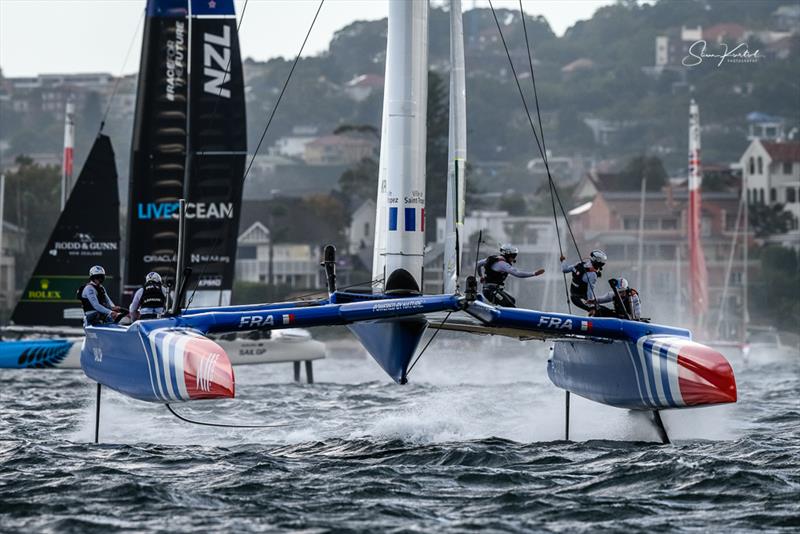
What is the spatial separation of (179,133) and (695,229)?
17031mm

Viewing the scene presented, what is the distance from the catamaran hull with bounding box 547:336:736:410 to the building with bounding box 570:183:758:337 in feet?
108

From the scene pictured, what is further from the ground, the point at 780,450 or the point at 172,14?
the point at 172,14

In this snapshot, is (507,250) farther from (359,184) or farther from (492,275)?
(359,184)

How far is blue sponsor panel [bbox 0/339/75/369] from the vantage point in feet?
59.4

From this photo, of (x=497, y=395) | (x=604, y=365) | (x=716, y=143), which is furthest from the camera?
(x=716, y=143)

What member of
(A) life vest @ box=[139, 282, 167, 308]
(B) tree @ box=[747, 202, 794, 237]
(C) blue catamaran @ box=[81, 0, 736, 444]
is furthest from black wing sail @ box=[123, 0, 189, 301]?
(B) tree @ box=[747, 202, 794, 237]

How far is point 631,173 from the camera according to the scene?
6775 cm

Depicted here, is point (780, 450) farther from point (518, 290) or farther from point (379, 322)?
point (518, 290)

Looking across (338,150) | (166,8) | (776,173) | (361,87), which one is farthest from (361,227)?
(361,87)

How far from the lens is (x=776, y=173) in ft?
203

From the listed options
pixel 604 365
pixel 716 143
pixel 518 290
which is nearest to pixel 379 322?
pixel 604 365

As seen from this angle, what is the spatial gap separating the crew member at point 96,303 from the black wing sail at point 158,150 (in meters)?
5.74

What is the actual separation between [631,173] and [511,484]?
59481 mm

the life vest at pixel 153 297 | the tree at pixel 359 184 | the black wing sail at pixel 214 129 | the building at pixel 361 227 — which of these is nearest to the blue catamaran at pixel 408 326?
the life vest at pixel 153 297
